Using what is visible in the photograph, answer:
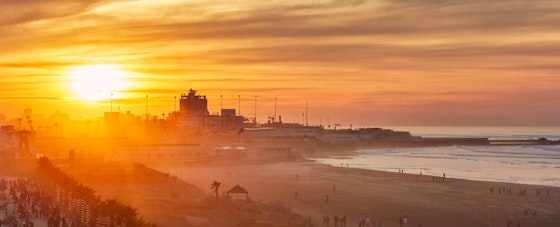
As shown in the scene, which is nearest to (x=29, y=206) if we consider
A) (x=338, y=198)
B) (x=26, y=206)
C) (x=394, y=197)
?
(x=26, y=206)

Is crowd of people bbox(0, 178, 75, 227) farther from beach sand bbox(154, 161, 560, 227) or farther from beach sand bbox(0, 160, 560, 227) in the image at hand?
beach sand bbox(154, 161, 560, 227)

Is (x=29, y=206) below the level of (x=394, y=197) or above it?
above

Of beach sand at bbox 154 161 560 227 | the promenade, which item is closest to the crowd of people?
the promenade

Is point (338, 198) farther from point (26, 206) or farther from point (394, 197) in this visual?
point (26, 206)

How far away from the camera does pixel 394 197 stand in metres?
57.1

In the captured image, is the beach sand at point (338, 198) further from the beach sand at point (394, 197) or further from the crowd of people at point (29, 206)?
the crowd of people at point (29, 206)

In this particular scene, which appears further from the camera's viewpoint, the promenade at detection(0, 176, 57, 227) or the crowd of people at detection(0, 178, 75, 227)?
the promenade at detection(0, 176, 57, 227)

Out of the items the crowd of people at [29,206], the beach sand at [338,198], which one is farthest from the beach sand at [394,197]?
the crowd of people at [29,206]

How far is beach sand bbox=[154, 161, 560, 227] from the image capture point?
46.5 meters

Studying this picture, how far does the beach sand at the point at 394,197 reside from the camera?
46.5m

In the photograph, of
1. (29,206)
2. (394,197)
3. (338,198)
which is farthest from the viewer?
(394,197)

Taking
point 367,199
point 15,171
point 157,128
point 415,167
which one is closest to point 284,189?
point 367,199

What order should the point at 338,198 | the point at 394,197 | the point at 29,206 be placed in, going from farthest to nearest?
the point at 394,197 → the point at 338,198 → the point at 29,206

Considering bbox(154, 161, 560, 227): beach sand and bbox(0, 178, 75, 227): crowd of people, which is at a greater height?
bbox(0, 178, 75, 227): crowd of people
